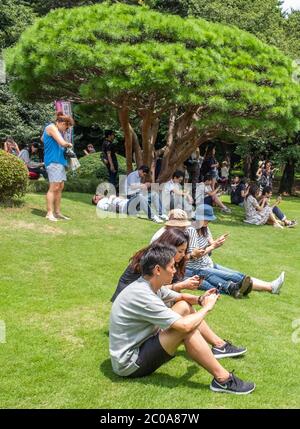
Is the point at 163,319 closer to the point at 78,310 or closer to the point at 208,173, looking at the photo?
the point at 78,310

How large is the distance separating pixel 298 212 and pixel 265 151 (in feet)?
29.1

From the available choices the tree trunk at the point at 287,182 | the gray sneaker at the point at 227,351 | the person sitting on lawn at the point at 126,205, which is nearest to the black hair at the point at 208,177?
the person sitting on lawn at the point at 126,205

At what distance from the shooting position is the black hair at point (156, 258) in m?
4.12

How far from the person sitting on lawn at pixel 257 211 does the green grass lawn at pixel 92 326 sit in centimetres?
318

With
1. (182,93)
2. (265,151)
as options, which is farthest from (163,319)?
A: (265,151)

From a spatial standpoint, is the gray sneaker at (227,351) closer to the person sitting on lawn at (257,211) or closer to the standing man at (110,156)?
the person sitting on lawn at (257,211)

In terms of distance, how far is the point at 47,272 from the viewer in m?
7.05

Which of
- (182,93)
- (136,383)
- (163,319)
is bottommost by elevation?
(136,383)

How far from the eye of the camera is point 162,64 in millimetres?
11219

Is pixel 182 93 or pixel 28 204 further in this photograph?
pixel 182 93

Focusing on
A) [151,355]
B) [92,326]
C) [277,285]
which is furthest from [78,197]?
[151,355]

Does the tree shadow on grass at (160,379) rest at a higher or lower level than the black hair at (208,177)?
lower
